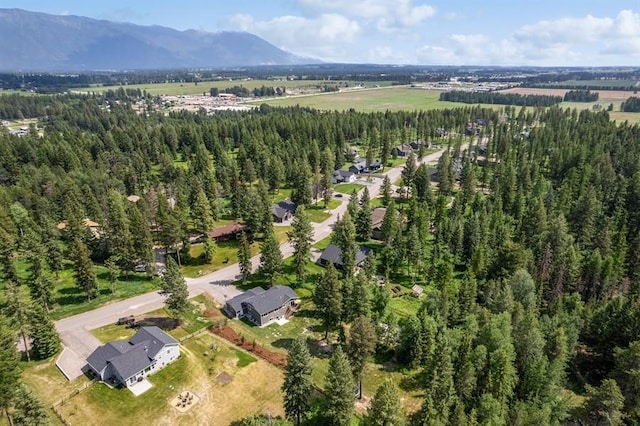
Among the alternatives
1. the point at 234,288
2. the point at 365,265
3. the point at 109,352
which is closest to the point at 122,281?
the point at 234,288

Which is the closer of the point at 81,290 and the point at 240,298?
the point at 240,298

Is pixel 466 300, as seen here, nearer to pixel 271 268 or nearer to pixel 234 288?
pixel 271 268

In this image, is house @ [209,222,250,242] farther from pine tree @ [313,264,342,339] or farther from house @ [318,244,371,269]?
pine tree @ [313,264,342,339]

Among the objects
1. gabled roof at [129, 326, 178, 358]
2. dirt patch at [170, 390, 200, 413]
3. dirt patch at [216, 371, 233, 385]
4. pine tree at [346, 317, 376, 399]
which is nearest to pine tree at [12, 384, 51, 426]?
dirt patch at [170, 390, 200, 413]

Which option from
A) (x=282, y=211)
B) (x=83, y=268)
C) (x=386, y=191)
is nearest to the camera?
(x=83, y=268)

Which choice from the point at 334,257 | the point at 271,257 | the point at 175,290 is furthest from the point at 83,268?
the point at 334,257

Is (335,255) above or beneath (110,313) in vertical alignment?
above

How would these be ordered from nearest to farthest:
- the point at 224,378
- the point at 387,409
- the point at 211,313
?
1. the point at 387,409
2. the point at 224,378
3. the point at 211,313

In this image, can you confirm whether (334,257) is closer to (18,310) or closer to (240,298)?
(240,298)

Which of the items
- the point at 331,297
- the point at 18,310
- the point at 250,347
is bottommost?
the point at 250,347
